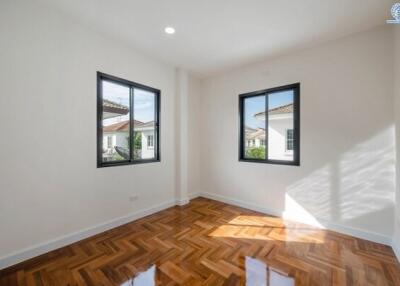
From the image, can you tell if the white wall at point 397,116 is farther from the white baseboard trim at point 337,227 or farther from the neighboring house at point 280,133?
the neighboring house at point 280,133

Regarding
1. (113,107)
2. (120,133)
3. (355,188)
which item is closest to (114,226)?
(120,133)

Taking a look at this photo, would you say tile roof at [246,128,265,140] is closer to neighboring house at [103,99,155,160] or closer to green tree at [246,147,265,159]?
green tree at [246,147,265,159]

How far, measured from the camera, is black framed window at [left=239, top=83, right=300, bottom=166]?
122 inches

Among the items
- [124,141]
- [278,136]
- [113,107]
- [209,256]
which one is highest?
[113,107]

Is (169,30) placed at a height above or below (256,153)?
above

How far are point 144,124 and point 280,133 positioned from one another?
2407mm

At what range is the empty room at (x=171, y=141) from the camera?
6.30ft

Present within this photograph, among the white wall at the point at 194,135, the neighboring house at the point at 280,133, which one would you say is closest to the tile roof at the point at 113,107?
the white wall at the point at 194,135

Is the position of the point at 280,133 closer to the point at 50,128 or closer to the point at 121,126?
the point at 121,126

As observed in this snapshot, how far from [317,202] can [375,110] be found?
4.78 ft

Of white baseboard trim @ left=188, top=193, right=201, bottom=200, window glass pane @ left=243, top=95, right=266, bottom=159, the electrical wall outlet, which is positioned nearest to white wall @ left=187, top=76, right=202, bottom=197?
white baseboard trim @ left=188, top=193, right=201, bottom=200

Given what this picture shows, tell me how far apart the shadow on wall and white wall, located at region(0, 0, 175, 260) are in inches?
114

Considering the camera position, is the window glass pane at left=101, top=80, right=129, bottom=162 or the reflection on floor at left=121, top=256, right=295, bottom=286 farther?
the window glass pane at left=101, top=80, right=129, bottom=162

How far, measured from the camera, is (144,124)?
3.35 metres
